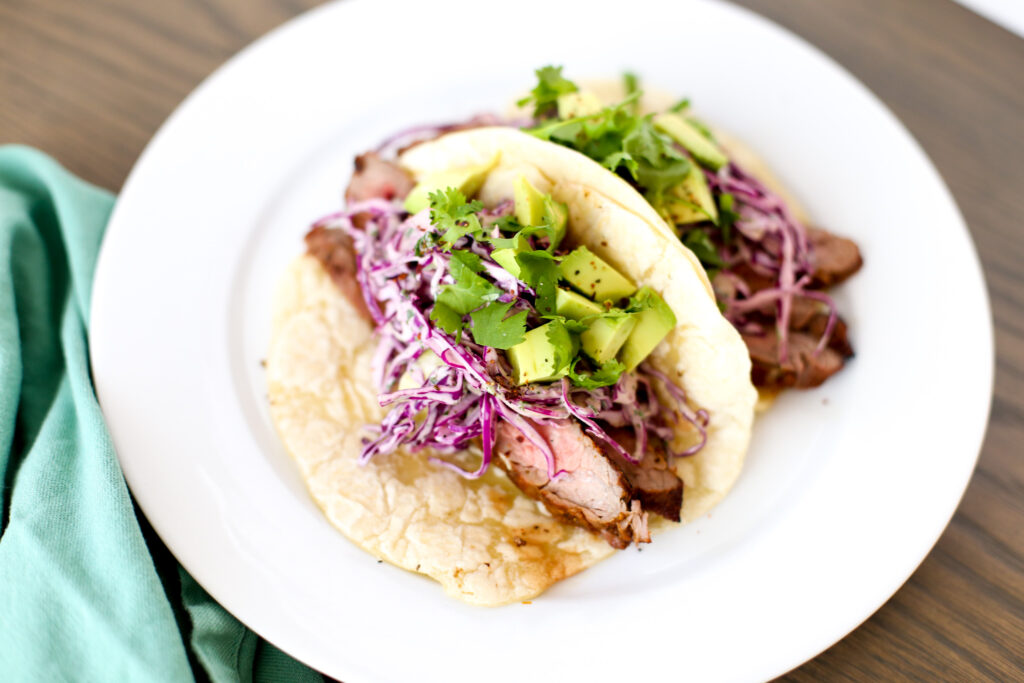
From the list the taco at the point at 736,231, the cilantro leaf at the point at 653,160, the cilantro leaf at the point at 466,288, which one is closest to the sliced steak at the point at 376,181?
the taco at the point at 736,231

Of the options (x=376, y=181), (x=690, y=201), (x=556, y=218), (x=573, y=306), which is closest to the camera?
(x=573, y=306)

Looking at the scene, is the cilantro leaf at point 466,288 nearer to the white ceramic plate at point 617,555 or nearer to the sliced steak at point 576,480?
the sliced steak at point 576,480

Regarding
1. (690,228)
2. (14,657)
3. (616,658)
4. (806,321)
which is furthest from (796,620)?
(14,657)

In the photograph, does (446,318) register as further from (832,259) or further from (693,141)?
(832,259)

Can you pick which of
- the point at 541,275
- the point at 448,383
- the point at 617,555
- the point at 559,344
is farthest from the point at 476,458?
the point at 541,275

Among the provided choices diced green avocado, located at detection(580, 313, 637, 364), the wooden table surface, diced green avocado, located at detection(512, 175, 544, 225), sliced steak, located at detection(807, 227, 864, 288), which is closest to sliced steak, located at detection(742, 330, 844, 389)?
sliced steak, located at detection(807, 227, 864, 288)

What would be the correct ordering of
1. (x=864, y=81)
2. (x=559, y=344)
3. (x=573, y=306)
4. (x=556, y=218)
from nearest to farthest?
(x=559, y=344) < (x=573, y=306) < (x=556, y=218) < (x=864, y=81)
